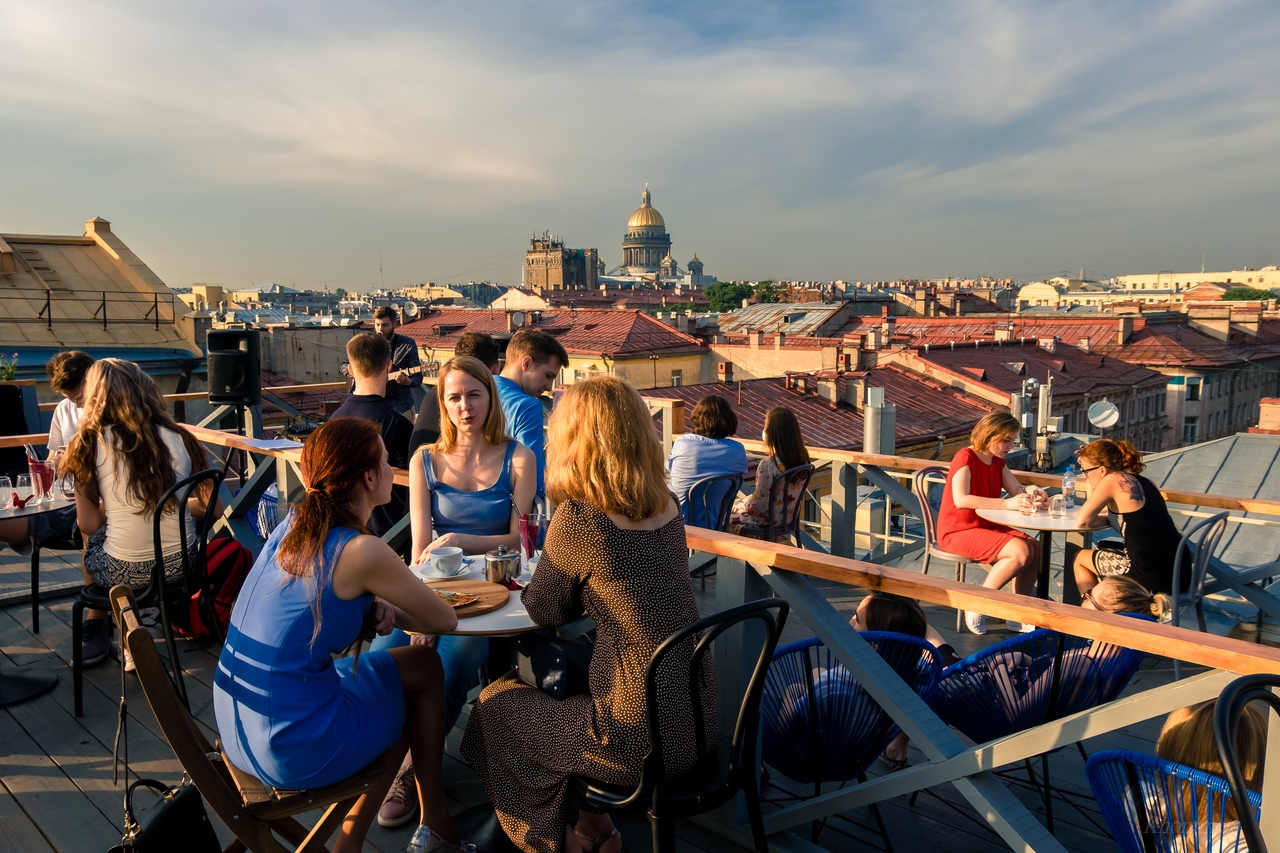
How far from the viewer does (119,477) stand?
3428 millimetres

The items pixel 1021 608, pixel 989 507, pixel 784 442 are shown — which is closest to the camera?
pixel 1021 608

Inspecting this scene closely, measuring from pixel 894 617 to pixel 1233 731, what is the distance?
1541 mm

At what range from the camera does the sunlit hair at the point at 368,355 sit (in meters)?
4.28

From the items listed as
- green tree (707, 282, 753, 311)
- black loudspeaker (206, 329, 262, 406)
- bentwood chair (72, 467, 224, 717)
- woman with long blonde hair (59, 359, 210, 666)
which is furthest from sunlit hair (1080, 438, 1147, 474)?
green tree (707, 282, 753, 311)

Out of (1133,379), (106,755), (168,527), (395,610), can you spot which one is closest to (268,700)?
(395,610)

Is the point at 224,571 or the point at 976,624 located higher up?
the point at 224,571

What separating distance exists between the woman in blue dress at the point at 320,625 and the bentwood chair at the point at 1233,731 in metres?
1.61

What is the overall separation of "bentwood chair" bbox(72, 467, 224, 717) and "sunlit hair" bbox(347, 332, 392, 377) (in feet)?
3.16

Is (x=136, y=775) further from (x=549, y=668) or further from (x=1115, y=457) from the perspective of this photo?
(x=1115, y=457)

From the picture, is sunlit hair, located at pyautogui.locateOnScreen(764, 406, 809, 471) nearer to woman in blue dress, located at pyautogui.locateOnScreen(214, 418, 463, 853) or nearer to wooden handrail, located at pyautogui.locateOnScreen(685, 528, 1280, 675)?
wooden handrail, located at pyautogui.locateOnScreen(685, 528, 1280, 675)

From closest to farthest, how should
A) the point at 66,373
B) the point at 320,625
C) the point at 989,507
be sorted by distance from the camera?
the point at 320,625 → the point at 989,507 → the point at 66,373

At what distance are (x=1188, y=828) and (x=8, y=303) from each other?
58.2 feet

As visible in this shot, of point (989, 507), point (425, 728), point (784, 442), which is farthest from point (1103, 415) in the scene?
point (425, 728)

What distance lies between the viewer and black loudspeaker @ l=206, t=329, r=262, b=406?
6266 millimetres
